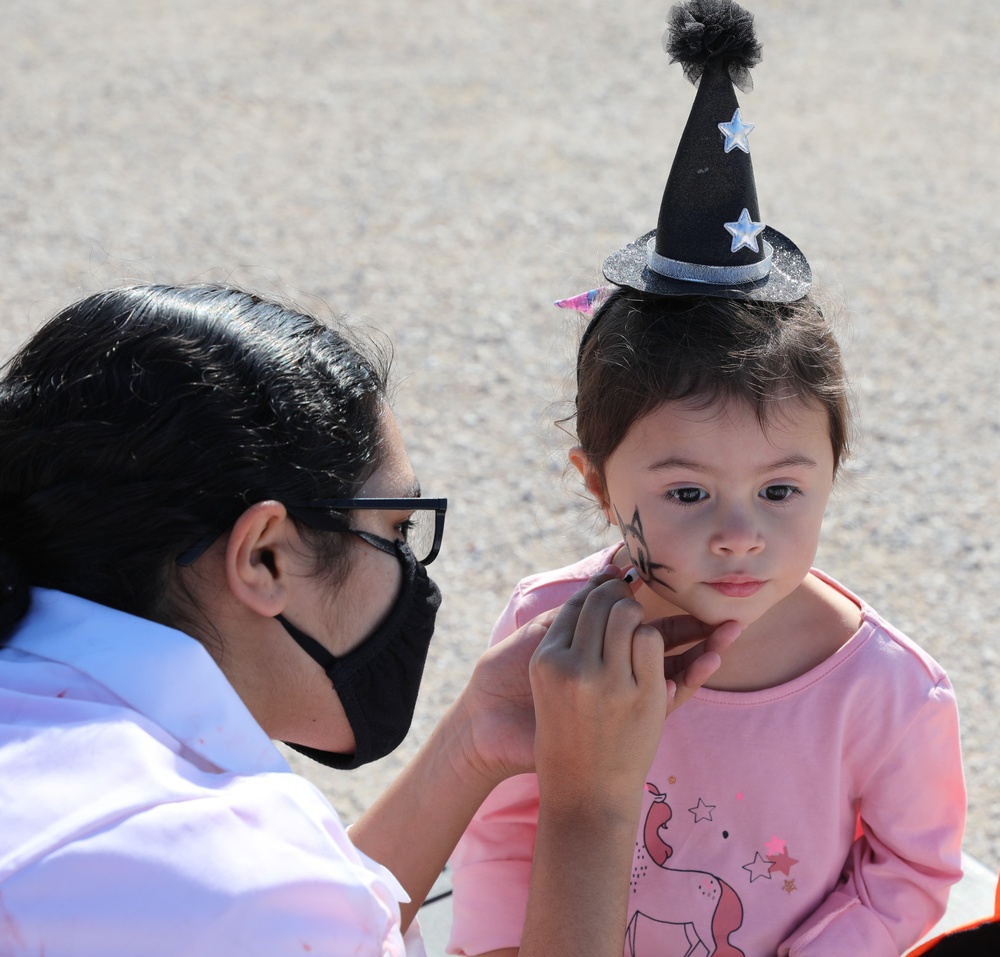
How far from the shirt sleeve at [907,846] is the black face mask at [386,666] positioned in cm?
73

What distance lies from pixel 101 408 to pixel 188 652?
34cm

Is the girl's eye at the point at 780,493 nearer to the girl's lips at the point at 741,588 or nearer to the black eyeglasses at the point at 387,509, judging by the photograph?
the girl's lips at the point at 741,588

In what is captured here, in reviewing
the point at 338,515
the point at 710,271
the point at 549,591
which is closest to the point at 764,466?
the point at 710,271

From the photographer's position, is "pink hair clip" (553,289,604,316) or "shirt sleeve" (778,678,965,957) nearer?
"shirt sleeve" (778,678,965,957)

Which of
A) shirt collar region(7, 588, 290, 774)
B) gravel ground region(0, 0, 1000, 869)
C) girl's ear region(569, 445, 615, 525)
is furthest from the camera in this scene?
gravel ground region(0, 0, 1000, 869)

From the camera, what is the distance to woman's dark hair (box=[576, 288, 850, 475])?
190 cm

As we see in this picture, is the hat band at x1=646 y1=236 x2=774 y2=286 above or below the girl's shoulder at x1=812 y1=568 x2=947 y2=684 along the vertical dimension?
above

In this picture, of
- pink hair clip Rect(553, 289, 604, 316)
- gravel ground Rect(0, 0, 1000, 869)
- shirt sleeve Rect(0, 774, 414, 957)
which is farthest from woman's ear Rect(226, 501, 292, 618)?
gravel ground Rect(0, 0, 1000, 869)

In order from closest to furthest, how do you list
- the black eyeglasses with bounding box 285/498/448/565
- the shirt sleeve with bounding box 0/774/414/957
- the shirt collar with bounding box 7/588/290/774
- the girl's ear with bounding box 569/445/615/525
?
the shirt sleeve with bounding box 0/774/414/957 → the shirt collar with bounding box 7/588/290/774 → the black eyeglasses with bounding box 285/498/448/565 → the girl's ear with bounding box 569/445/615/525

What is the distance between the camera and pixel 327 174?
723 centimetres

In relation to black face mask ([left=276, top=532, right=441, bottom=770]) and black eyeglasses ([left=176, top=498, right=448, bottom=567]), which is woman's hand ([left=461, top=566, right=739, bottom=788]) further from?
black eyeglasses ([left=176, top=498, right=448, bottom=567])

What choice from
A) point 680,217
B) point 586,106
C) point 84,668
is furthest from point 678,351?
point 586,106

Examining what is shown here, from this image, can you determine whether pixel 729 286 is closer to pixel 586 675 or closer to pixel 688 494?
pixel 688 494

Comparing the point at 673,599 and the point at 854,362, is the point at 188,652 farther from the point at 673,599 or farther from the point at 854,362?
the point at 854,362
